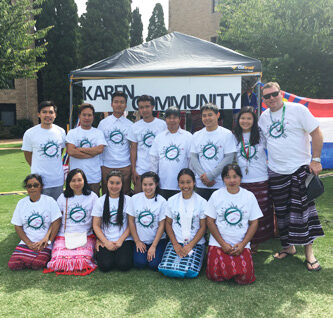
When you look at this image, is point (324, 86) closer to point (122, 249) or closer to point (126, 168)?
point (126, 168)

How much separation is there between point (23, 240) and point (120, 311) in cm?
149

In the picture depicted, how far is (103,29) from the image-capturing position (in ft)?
72.4

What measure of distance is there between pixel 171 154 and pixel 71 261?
1.53 meters

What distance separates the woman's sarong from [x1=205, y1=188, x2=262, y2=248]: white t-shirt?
128mm

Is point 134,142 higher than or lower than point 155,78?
lower

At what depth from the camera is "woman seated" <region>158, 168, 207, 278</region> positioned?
3.20m

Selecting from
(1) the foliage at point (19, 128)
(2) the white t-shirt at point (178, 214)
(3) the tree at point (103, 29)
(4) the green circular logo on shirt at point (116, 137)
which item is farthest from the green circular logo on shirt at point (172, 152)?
(1) the foliage at point (19, 128)

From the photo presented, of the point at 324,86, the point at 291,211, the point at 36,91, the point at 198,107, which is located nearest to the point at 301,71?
the point at 324,86

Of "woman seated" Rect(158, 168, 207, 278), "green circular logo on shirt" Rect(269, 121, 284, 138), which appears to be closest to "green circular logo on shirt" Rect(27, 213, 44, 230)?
"woman seated" Rect(158, 168, 207, 278)

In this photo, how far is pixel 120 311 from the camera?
2.58 meters

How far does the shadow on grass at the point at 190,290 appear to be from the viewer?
2600mm

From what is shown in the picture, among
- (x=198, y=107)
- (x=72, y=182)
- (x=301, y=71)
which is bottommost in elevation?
(x=72, y=182)

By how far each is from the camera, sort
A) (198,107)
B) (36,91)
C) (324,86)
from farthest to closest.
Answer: (36,91), (324,86), (198,107)

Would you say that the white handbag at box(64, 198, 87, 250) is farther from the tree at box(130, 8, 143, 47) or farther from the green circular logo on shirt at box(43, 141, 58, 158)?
the tree at box(130, 8, 143, 47)
